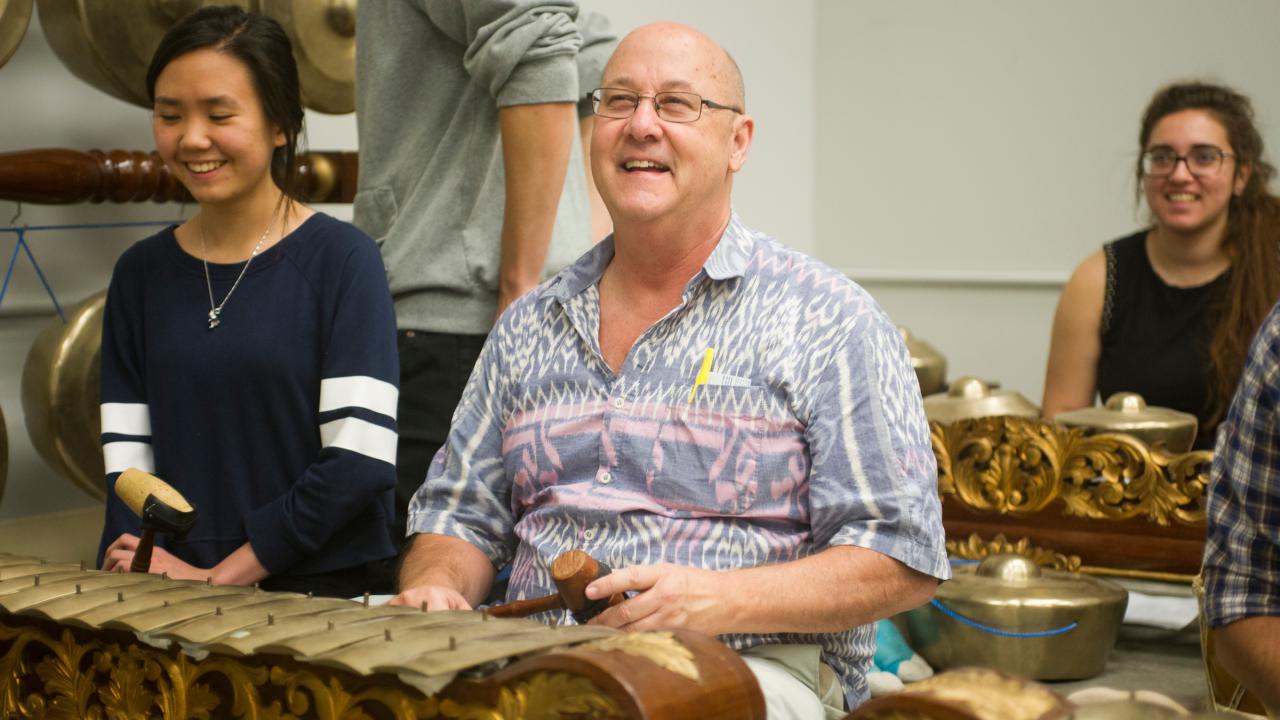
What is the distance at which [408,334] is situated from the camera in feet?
6.41

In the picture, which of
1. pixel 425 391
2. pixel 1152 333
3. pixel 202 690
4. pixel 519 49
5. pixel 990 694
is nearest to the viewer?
pixel 990 694

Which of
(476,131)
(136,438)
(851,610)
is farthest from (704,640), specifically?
(476,131)

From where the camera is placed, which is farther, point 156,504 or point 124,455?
point 124,455

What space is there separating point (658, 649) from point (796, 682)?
38 cm

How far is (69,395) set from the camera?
7.75 feet

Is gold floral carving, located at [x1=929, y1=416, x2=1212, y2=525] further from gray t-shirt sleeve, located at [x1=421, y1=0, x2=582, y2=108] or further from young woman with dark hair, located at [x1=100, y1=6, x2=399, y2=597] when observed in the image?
young woman with dark hair, located at [x1=100, y1=6, x2=399, y2=597]

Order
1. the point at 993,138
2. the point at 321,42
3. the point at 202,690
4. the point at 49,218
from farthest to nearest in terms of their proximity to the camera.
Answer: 1. the point at 993,138
2. the point at 49,218
3. the point at 321,42
4. the point at 202,690

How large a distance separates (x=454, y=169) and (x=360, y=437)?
51 cm

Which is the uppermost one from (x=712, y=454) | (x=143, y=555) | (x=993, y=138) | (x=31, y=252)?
(x=993, y=138)

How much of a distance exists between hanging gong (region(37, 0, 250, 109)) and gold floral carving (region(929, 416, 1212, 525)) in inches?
54.4

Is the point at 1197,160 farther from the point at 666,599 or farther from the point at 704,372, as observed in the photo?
the point at 666,599

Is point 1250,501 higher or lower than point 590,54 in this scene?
lower

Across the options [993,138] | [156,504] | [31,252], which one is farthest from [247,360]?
[993,138]

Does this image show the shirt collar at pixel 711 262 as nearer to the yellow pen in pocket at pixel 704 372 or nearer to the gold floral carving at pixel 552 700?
the yellow pen in pocket at pixel 704 372
